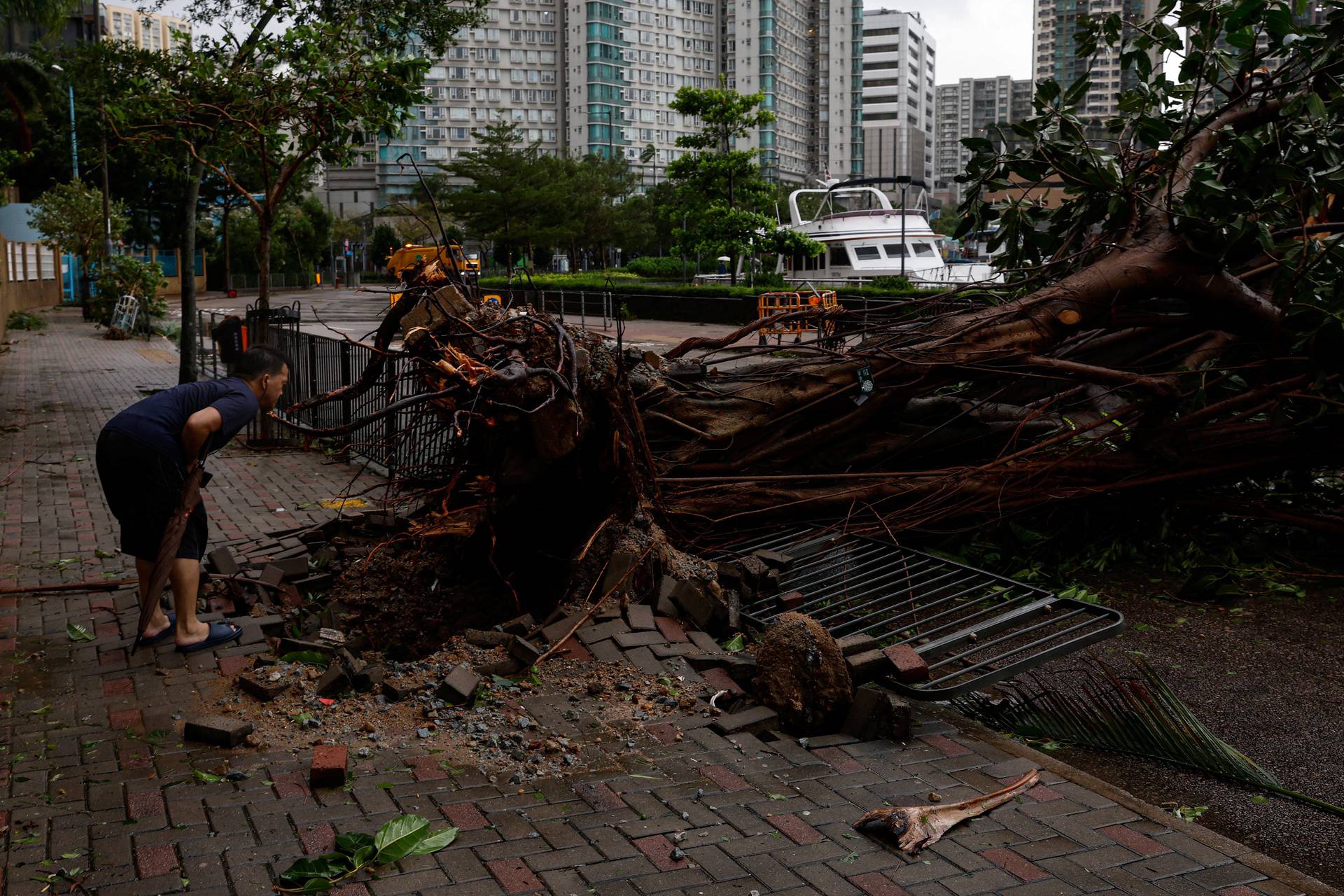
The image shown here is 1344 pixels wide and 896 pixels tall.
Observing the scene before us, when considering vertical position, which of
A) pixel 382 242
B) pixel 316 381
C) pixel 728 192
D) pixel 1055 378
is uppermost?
pixel 382 242

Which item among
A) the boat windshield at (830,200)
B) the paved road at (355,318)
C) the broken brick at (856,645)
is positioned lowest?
the broken brick at (856,645)

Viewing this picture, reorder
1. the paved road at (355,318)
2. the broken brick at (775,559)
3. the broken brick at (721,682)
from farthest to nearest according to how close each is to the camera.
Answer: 1. the paved road at (355,318)
2. the broken brick at (775,559)
3. the broken brick at (721,682)

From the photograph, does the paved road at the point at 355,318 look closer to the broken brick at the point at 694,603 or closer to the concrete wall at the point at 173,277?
the concrete wall at the point at 173,277

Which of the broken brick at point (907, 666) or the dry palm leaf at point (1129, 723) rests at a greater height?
the broken brick at point (907, 666)

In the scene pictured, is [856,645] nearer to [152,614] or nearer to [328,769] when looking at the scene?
[328,769]

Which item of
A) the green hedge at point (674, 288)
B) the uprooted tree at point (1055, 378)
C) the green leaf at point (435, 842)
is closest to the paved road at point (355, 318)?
the green hedge at point (674, 288)

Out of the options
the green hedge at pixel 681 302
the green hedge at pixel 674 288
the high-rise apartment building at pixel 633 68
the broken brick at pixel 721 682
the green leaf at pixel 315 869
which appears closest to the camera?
the green leaf at pixel 315 869

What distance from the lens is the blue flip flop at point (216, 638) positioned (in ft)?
17.1

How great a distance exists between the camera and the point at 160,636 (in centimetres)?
537

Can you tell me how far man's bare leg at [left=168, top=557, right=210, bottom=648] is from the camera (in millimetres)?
5227

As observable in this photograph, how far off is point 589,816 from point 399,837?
2.02 ft

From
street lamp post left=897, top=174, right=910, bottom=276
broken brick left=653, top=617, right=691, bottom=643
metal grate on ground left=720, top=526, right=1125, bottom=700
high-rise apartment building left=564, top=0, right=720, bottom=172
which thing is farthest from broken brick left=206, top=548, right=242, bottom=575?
high-rise apartment building left=564, top=0, right=720, bottom=172

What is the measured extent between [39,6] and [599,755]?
57.1 feet

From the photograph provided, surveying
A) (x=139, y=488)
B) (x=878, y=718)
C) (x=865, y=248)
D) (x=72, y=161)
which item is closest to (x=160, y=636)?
(x=139, y=488)
